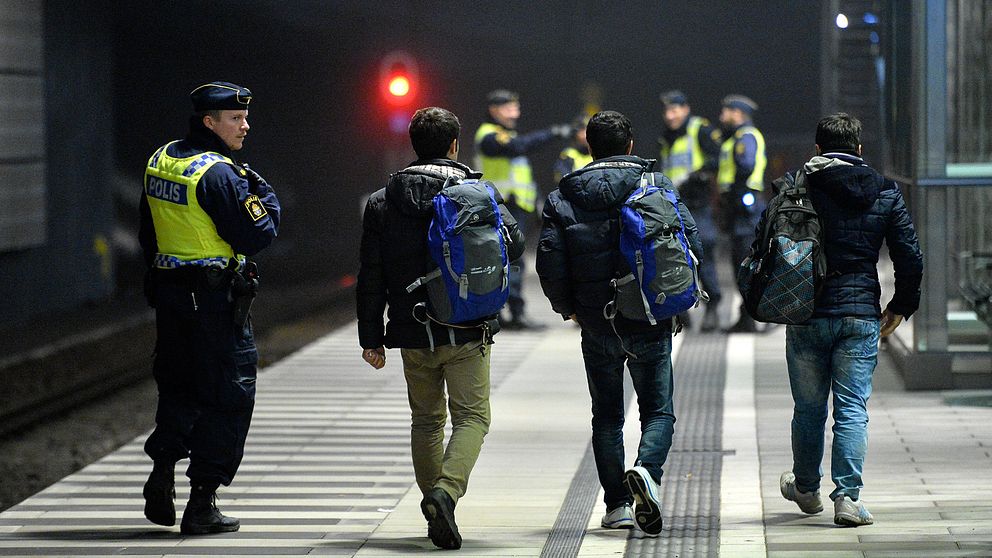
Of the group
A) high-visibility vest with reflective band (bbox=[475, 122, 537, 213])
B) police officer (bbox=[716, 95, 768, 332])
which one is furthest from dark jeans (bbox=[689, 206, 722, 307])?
high-visibility vest with reflective band (bbox=[475, 122, 537, 213])

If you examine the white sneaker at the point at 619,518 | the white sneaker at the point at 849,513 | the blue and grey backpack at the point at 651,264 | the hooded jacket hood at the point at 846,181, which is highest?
the hooded jacket hood at the point at 846,181

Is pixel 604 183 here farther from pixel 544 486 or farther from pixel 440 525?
pixel 544 486

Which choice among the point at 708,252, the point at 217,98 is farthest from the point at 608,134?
the point at 708,252

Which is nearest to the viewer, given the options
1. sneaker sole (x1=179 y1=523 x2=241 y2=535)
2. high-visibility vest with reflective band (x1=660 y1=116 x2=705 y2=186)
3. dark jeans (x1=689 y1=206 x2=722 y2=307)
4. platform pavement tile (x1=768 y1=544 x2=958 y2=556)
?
platform pavement tile (x1=768 y1=544 x2=958 y2=556)

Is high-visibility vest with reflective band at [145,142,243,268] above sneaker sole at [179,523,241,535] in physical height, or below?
above

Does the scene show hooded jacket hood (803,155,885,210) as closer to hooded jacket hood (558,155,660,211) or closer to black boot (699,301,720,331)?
hooded jacket hood (558,155,660,211)

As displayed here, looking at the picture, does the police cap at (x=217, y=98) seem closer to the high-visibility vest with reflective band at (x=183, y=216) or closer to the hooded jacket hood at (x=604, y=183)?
the high-visibility vest with reflective band at (x=183, y=216)

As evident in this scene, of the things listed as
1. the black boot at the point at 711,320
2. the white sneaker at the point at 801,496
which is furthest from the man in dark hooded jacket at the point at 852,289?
the black boot at the point at 711,320

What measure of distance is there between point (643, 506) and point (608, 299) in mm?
741

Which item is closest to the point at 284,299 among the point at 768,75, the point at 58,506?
the point at 58,506

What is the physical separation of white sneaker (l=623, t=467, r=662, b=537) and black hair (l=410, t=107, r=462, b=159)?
132cm

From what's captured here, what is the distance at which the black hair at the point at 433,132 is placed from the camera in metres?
6.33

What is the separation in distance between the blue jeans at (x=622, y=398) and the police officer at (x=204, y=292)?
1260mm

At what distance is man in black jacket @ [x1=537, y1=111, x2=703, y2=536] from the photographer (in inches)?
250
